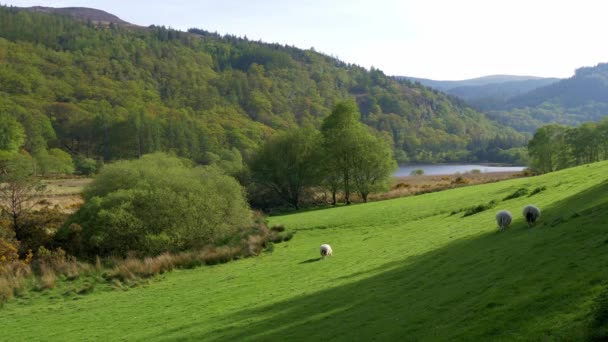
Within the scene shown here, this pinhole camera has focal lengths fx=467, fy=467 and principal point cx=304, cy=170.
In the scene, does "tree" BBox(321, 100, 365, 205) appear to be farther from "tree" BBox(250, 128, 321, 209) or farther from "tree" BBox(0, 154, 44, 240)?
"tree" BBox(0, 154, 44, 240)

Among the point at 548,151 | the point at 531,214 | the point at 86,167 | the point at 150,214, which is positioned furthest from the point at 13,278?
the point at 86,167

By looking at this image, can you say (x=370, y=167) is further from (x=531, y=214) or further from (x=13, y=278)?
(x=531, y=214)

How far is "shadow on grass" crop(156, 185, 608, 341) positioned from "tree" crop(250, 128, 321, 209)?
2126 inches

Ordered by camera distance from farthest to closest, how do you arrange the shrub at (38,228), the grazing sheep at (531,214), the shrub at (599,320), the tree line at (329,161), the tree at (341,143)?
1. the tree at (341,143)
2. the tree line at (329,161)
3. the shrub at (38,228)
4. the grazing sheep at (531,214)
5. the shrub at (599,320)

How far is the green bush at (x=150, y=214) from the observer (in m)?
45.6

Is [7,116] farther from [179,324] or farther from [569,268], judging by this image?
[569,268]

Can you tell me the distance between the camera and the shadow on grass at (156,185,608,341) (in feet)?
36.2

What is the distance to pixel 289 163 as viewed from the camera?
78.7 m

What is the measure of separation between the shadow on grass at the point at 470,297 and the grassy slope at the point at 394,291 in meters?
0.06

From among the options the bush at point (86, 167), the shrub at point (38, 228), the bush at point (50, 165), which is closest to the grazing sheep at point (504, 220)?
the shrub at point (38, 228)

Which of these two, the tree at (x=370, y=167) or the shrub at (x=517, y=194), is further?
the tree at (x=370, y=167)

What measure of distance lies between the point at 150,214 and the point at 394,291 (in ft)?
111

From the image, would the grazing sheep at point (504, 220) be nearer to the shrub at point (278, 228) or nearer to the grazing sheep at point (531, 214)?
the grazing sheep at point (531, 214)

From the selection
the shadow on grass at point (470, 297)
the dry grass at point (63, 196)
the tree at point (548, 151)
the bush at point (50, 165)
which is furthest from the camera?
the bush at point (50, 165)
